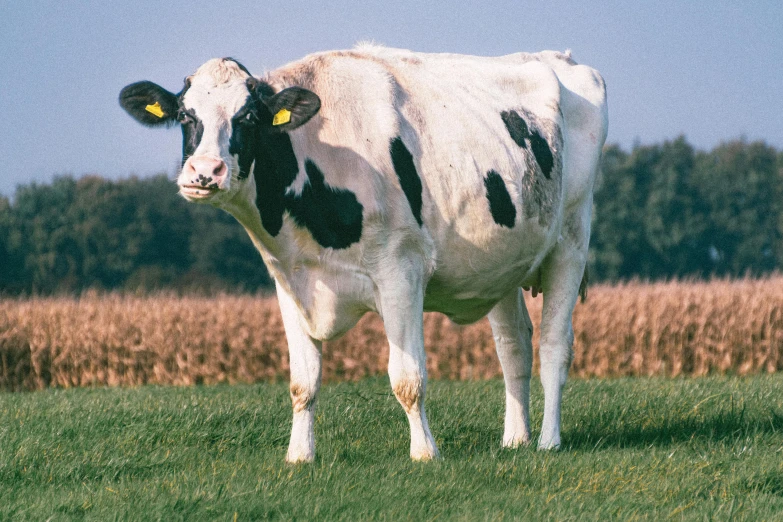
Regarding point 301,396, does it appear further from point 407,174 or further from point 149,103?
point 149,103

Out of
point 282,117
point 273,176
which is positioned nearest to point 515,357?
point 273,176

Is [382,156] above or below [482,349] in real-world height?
above

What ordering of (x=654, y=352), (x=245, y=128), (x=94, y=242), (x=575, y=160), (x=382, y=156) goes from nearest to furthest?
1. (x=245, y=128)
2. (x=382, y=156)
3. (x=575, y=160)
4. (x=654, y=352)
5. (x=94, y=242)

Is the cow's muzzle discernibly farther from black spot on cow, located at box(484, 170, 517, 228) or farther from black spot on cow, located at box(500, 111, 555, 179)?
black spot on cow, located at box(500, 111, 555, 179)

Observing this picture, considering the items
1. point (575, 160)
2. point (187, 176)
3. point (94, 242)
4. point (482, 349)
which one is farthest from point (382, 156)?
point (94, 242)

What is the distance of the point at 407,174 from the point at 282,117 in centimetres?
93

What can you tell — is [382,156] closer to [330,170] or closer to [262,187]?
[330,170]

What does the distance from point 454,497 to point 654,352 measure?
14.4 m

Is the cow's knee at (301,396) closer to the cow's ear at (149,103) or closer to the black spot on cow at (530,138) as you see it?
the cow's ear at (149,103)

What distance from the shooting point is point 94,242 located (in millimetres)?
50281

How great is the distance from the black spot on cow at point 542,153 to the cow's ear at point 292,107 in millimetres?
2012

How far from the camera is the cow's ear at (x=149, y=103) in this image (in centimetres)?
618

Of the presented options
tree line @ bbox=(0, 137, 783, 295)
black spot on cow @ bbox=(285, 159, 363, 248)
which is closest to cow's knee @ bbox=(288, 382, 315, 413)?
black spot on cow @ bbox=(285, 159, 363, 248)

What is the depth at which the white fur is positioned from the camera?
20.2ft
